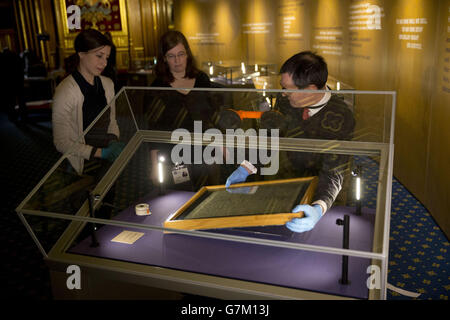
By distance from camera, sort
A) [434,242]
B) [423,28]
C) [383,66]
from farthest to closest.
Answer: [383,66] < [423,28] < [434,242]

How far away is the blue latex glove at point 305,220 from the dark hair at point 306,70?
56cm

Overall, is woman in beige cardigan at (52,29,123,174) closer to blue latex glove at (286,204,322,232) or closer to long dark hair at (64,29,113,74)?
long dark hair at (64,29,113,74)

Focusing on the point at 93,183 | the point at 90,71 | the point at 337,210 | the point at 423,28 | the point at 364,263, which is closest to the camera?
the point at 364,263

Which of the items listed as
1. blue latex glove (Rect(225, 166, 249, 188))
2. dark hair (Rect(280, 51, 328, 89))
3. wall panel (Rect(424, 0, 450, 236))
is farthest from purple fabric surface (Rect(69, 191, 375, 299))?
wall panel (Rect(424, 0, 450, 236))

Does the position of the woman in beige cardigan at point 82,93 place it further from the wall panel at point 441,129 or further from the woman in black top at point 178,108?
the wall panel at point 441,129

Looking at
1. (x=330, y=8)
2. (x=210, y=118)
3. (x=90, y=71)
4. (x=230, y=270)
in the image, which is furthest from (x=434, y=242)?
(x=330, y=8)

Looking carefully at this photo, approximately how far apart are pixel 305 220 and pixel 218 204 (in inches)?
13.1

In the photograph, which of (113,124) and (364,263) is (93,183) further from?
(364,263)

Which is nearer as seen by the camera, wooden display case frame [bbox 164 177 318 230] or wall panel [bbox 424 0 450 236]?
wooden display case frame [bbox 164 177 318 230]

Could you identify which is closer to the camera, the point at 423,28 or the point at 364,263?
the point at 364,263

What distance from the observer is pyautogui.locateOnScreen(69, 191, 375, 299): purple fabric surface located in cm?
120

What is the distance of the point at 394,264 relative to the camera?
9.50 feet

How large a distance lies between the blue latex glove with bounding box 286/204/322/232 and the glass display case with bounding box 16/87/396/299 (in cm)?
2
